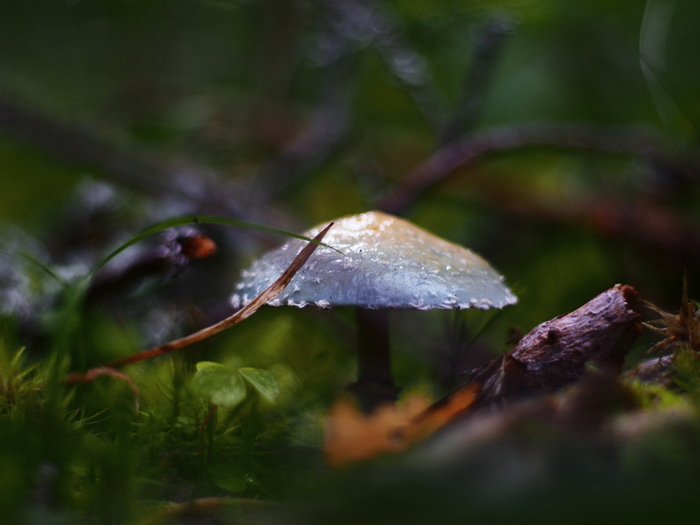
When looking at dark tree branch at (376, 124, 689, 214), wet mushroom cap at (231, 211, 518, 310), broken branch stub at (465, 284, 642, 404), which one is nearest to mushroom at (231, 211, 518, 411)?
wet mushroom cap at (231, 211, 518, 310)

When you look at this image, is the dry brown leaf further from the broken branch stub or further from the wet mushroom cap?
the wet mushroom cap

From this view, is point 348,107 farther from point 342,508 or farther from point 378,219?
point 342,508

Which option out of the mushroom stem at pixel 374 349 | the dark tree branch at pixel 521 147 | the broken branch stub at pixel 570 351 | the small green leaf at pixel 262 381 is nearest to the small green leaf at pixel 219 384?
Answer: the small green leaf at pixel 262 381

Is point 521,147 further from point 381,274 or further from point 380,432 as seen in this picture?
point 380,432

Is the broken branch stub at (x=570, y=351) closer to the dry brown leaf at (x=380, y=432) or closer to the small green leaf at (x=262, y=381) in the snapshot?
the dry brown leaf at (x=380, y=432)

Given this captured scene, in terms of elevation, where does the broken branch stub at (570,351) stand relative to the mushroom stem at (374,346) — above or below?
below
